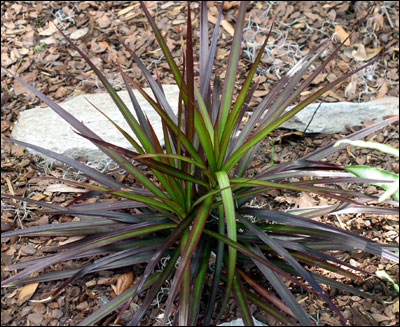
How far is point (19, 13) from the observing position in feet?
12.2

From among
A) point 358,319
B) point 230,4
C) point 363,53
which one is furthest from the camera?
point 230,4

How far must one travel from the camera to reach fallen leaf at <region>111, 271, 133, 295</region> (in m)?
2.15

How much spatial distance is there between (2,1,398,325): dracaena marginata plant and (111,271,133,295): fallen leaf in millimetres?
111

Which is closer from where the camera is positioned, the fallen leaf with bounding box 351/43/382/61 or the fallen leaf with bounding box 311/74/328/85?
the fallen leaf with bounding box 311/74/328/85

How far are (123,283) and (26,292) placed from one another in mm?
456

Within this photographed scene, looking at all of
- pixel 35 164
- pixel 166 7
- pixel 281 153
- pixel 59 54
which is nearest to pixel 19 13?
pixel 59 54

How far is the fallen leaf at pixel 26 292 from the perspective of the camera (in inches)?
86.3

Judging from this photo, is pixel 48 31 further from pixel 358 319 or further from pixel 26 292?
pixel 358 319

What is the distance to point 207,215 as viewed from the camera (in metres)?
1.76

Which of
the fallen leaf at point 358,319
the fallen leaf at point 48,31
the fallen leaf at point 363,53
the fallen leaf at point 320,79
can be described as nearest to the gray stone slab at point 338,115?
the fallen leaf at point 320,79

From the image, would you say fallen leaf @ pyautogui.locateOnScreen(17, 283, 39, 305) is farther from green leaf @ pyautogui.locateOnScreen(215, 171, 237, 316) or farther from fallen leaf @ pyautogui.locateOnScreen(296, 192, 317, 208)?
fallen leaf @ pyautogui.locateOnScreen(296, 192, 317, 208)

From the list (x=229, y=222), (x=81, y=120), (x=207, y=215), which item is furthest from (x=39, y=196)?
(x=229, y=222)

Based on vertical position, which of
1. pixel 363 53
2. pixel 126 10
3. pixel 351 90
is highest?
pixel 126 10

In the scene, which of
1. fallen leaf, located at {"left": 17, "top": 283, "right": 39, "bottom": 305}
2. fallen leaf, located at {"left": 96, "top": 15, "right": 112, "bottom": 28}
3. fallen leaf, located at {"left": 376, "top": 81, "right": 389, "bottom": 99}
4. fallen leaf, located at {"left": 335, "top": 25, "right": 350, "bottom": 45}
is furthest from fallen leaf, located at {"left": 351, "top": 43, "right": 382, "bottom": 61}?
fallen leaf, located at {"left": 17, "top": 283, "right": 39, "bottom": 305}
